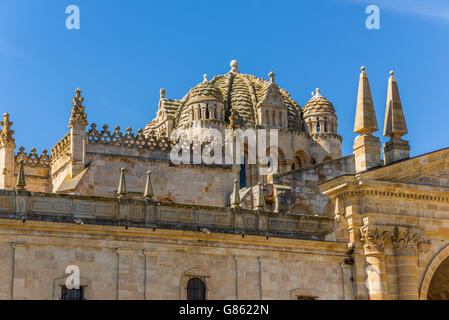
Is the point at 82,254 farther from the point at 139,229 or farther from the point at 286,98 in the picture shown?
the point at 286,98

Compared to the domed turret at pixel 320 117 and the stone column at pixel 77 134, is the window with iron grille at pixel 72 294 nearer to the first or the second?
the stone column at pixel 77 134

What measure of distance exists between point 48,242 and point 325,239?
10889 millimetres

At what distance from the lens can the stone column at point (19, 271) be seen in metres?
30.2

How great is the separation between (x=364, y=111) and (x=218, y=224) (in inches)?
319

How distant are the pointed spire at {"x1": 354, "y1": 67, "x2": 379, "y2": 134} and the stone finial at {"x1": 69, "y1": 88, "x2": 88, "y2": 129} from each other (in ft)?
42.9

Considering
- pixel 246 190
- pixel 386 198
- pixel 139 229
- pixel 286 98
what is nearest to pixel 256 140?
pixel 286 98

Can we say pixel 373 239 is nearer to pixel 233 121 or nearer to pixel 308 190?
pixel 308 190

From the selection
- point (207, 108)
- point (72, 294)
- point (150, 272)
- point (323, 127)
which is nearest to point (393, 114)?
point (150, 272)

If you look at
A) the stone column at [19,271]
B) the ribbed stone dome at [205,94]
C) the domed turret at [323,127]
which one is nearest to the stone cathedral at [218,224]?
the stone column at [19,271]

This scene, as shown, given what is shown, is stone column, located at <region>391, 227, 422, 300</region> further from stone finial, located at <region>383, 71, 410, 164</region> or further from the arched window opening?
the arched window opening

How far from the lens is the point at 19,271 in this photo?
30422mm

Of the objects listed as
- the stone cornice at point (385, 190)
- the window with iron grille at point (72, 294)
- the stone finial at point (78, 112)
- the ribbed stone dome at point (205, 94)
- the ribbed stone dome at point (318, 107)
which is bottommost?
the window with iron grille at point (72, 294)

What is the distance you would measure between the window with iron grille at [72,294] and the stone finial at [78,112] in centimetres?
1365

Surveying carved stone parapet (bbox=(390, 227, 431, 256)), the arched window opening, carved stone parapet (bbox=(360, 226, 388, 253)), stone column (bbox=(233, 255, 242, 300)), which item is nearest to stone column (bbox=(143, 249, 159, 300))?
stone column (bbox=(233, 255, 242, 300))
